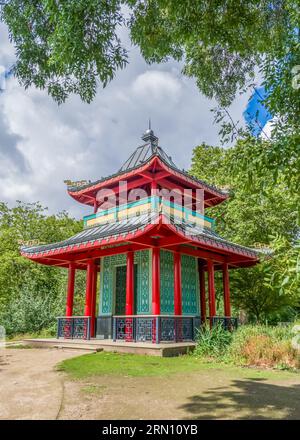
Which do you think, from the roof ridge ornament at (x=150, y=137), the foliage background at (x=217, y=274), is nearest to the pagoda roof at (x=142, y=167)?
the roof ridge ornament at (x=150, y=137)

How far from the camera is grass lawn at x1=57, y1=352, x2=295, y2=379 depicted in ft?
23.1

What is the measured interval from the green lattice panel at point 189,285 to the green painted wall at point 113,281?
1533 mm

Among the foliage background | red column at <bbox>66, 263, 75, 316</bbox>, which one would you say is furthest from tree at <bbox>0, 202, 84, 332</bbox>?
red column at <bbox>66, 263, 75, 316</bbox>

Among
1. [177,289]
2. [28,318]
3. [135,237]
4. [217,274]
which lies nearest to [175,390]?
[135,237]

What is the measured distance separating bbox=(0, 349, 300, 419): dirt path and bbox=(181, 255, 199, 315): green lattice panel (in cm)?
572

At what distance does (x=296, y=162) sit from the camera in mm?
3553

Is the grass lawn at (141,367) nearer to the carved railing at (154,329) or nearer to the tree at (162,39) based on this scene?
the carved railing at (154,329)

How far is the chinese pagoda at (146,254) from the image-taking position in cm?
1101

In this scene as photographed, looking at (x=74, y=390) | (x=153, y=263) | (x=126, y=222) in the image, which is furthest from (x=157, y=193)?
(x=74, y=390)

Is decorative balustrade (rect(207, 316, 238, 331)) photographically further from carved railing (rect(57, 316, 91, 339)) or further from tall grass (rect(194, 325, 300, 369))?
carved railing (rect(57, 316, 91, 339))

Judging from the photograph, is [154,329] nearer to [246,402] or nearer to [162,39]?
[246,402]

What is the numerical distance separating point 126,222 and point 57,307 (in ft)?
29.1

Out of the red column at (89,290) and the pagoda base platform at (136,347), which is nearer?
the pagoda base platform at (136,347)
